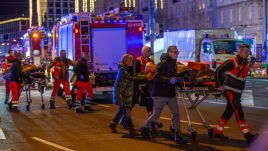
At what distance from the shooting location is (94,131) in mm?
11352

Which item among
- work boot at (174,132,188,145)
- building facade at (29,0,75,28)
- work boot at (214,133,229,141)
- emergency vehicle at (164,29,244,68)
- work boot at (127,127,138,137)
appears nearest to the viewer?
work boot at (174,132,188,145)

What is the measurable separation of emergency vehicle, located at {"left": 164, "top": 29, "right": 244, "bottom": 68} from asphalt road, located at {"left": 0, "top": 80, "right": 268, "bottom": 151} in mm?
10861

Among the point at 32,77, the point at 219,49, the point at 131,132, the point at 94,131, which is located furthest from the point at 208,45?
the point at 131,132

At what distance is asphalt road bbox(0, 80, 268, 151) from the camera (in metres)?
9.54

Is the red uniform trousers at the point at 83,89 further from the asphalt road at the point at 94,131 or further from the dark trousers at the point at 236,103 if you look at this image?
the dark trousers at the point at 236,103

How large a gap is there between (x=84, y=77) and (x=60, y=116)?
1756 mm

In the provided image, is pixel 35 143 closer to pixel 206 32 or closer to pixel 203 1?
pixel 206 32

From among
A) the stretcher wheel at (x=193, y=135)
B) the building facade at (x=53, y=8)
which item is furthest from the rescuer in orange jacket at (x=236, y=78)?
the building facade at (x=53, y=8)

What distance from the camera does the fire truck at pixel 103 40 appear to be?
702 inches

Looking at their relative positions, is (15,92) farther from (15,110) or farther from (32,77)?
(32,77)

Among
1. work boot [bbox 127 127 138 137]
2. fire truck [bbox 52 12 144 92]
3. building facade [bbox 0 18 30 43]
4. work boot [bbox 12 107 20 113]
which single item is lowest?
work boot [bbox 12 107 20 113]

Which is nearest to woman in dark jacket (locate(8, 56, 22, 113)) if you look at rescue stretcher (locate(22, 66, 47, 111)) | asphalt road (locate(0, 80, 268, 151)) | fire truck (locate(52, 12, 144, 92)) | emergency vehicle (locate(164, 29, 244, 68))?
rescue stretcher (locate(22, 66, 47, 111))

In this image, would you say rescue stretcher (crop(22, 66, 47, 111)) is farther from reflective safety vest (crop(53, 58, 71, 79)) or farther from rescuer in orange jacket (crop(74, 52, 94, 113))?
rescuer in orange jacket (crop(74, 52, 94, 113))

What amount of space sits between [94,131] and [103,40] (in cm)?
717
